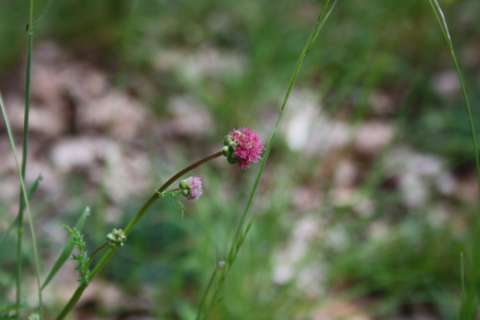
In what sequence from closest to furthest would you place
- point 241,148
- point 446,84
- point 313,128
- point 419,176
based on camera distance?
point 241,148 < point 419,176 < point 313,128 < point 446,84

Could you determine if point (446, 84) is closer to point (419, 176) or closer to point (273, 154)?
point (419, 176)

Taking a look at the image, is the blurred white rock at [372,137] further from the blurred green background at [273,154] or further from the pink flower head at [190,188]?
the pink flower head at [190,188]

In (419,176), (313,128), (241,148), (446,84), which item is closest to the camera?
(241,148)

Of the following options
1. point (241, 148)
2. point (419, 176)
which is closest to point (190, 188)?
point (241, 148)

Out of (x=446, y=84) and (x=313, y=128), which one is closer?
(x=313, y=128)

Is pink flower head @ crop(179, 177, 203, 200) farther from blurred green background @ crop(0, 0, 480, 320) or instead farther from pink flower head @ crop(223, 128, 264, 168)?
blurred green background @ crop(0, 0, 480, 320)

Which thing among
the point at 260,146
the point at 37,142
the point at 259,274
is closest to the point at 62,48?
the point at 37,142
